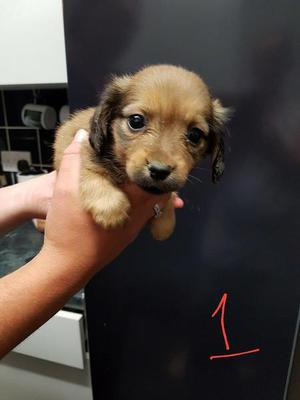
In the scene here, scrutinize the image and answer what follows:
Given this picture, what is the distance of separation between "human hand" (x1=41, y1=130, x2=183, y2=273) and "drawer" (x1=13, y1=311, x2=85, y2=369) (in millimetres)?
763

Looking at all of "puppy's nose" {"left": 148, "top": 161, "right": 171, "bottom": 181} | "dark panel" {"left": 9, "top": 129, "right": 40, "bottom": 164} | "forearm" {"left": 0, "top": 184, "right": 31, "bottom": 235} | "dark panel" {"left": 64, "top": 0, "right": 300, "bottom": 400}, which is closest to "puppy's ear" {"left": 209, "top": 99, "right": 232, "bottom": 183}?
"dark panel" {"left": 64, "top": 0, "right": 300, "bottom": 400}

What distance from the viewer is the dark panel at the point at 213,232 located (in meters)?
1.07

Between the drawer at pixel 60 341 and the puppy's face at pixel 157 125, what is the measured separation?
2.91 ft

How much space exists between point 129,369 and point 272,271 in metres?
0.82

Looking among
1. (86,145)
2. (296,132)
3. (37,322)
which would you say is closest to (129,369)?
(37,322)

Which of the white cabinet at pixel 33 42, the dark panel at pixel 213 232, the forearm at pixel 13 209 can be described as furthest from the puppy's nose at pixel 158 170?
the white cabinet at pixel 33 42

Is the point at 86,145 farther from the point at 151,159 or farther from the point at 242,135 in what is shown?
the point at 242,135

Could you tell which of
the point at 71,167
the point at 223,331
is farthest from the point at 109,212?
the point at 223,331

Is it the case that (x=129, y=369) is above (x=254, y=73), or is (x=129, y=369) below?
below

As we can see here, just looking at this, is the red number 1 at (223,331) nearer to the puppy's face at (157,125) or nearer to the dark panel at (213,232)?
the dark panel at (213,232)

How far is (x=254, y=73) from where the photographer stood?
1.08m

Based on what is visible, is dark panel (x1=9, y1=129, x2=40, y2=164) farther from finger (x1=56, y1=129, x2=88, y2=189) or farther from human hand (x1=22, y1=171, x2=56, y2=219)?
finger (x1=56, y1=129, x2=88, y2=189)

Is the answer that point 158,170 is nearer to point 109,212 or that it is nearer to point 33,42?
point 109,212

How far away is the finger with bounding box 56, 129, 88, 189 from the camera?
34.2 inches
